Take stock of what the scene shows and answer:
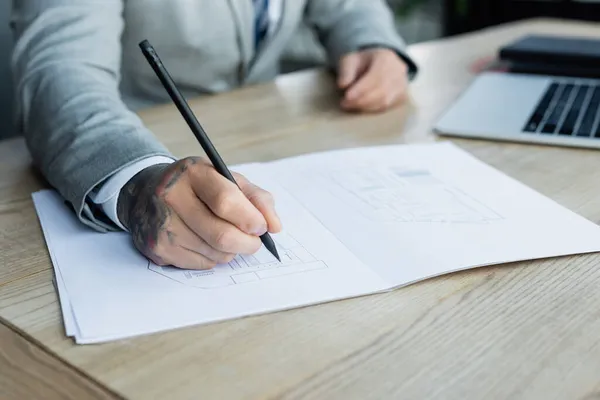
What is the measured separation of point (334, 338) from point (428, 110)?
1.93 ft

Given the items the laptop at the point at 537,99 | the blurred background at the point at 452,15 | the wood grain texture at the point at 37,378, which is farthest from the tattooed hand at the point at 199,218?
the blurred background at the point at 452,15

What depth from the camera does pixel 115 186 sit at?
67cm

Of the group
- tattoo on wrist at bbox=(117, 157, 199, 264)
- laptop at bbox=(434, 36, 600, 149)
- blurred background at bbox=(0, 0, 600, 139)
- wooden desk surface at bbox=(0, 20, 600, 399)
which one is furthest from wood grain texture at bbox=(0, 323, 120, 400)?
blurred background at bbox=(0, 0, 600, 139)

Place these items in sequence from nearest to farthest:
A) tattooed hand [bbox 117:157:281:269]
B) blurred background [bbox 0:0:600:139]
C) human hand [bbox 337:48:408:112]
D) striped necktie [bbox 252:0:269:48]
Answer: tattooed hand [bbox 117:157:281:269]
human hand [bbox 337:48:408:112]
striped necktie [bbox 252:0:269:48]
blurred background [bbox 0:0:600:139]

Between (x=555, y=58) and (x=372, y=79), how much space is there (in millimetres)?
302

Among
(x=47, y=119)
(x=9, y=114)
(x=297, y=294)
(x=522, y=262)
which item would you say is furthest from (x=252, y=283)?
(x=9, y=114)

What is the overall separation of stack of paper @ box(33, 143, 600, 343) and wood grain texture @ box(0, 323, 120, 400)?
28 millimetres

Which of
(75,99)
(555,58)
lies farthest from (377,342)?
(555,58)

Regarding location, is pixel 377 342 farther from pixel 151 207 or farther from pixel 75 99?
pixel 75 99

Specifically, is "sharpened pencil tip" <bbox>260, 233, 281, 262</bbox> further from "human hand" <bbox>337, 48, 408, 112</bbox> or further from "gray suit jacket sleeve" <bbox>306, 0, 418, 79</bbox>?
"gray suit jacket sleeve" <bbox>306, 0, 418, 79</bbox>

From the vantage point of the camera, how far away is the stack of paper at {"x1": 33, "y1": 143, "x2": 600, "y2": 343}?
1.76 ft

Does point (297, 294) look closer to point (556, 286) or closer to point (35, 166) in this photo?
point (556, 286)

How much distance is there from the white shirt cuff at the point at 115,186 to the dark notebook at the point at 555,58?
696mm

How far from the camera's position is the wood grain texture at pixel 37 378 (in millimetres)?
450
